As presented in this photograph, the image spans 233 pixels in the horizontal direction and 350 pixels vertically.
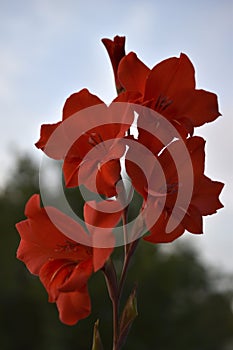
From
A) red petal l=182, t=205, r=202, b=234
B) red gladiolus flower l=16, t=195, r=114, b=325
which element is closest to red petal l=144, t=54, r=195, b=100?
red petal l=182, t=205, r=202, b=234

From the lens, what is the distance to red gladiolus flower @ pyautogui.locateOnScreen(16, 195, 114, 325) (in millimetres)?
1539

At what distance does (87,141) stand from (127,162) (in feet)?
0.42

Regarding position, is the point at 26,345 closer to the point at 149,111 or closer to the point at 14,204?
the point at 14,204

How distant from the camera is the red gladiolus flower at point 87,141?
1.56 m

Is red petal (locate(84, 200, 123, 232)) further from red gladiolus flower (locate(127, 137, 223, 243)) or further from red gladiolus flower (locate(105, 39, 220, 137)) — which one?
red gladiolus flower (locate(105, 39, 220, 137))

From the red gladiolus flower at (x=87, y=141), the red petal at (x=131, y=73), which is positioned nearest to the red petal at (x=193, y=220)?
the red gladiolus flower at (x=87, y=141)

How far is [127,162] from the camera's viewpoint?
155 cm

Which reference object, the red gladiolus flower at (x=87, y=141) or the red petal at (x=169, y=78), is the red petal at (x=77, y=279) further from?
the red petal at (x=169, y=78)

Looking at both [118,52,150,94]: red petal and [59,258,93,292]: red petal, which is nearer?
[59,258,93,292]: red petal

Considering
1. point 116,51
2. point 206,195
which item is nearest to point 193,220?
point 206,195

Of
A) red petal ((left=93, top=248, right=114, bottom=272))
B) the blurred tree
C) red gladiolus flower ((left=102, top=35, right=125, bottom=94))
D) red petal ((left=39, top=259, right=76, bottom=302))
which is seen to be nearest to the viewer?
red petal ((left=93, top=248, right=114, bottom=272))

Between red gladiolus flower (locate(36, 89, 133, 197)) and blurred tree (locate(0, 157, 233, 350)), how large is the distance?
1484 cm

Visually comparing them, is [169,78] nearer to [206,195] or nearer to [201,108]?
[201,108]

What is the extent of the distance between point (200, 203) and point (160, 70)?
0.34 m
